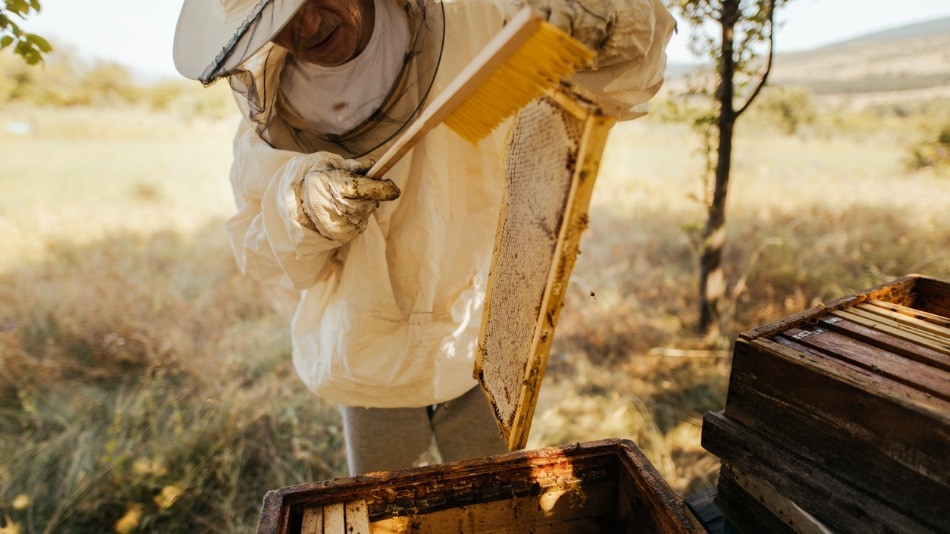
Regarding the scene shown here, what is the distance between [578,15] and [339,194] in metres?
0.75

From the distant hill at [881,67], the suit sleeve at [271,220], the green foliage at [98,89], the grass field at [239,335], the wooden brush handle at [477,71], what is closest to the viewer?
the wooden brush handle at [477,71]

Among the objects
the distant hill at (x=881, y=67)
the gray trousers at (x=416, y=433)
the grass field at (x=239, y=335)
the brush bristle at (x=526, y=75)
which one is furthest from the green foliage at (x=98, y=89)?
the distant hill at (x=881, y=67)

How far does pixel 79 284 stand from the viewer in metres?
4.70

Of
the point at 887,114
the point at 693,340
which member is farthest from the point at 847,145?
the point at 693,340

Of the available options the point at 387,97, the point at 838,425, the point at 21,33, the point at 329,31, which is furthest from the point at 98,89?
the point at 838,425

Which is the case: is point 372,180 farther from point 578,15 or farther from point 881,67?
point 881,67

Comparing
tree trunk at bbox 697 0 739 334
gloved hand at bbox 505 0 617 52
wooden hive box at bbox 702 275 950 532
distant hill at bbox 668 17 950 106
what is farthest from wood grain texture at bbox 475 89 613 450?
distant hill at bbox 668 17 950 106

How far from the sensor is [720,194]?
344 centimetres

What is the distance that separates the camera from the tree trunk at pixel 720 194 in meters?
3.06

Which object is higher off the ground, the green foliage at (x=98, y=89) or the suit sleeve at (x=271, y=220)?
the green foliage at (x=98, y=89)

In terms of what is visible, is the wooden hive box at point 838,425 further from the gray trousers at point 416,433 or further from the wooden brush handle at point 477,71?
the gray trousers at point 416,433

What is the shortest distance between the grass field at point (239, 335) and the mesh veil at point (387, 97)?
2.91 feet

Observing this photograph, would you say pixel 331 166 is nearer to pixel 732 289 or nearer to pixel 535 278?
pixel 535 278

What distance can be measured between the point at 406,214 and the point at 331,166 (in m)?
0.34
